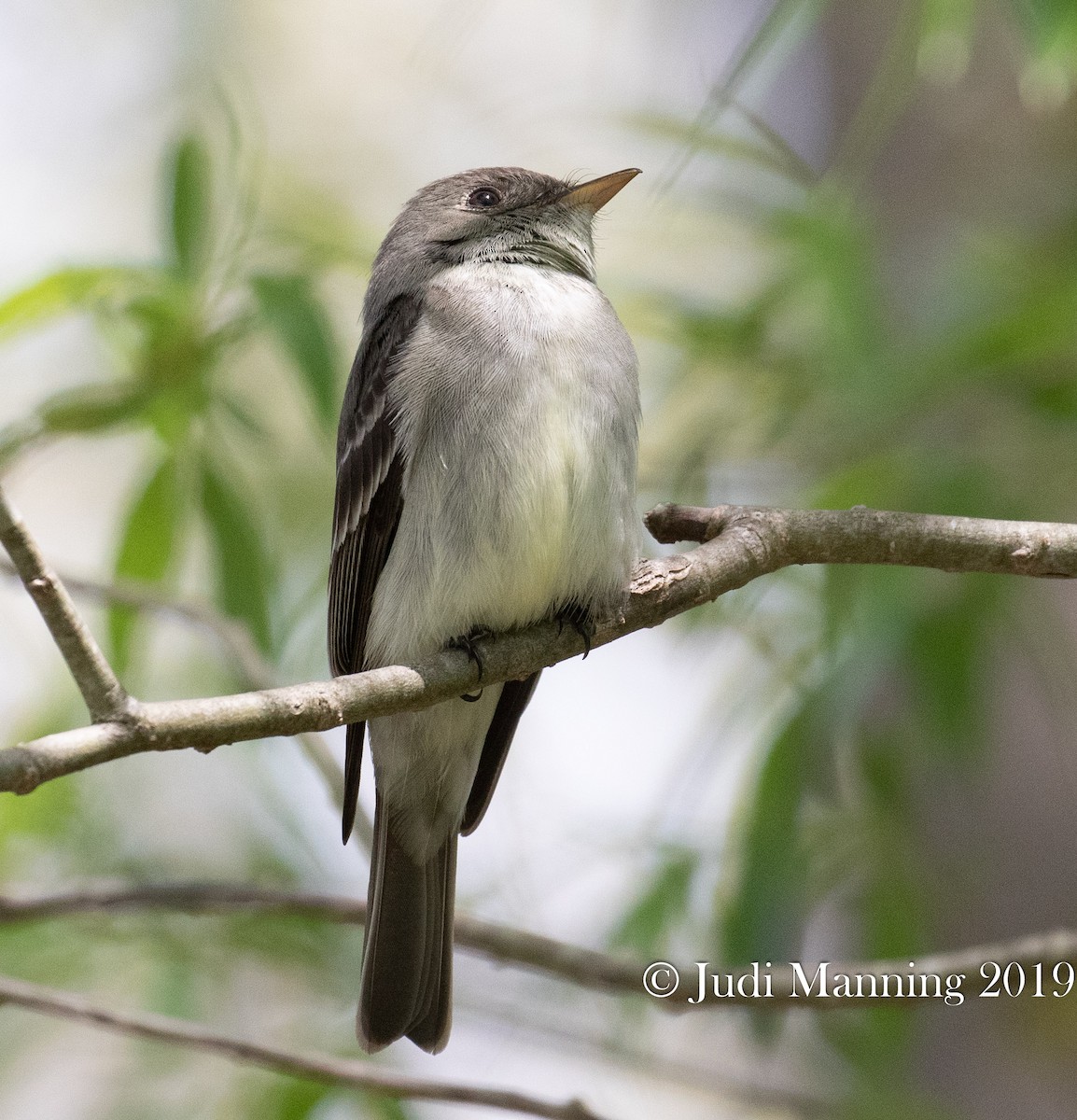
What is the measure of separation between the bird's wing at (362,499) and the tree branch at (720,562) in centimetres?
44

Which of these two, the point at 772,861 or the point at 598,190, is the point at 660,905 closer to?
the point at 772,861

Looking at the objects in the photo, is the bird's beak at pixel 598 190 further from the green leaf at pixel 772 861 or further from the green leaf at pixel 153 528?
the green leaf at pixel 772 861

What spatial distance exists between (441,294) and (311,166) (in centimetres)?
648

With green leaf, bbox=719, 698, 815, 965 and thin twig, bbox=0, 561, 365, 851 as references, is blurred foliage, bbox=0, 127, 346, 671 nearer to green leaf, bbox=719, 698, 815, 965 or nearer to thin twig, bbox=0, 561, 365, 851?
thin twig, bbox=0, 561, 365, 851

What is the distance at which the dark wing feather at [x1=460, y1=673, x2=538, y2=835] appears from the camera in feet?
11.1

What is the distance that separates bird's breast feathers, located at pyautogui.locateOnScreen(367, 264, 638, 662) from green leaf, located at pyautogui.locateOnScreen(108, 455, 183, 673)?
522 mm

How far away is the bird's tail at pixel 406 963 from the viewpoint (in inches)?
123

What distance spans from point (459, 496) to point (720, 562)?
2.23 ft

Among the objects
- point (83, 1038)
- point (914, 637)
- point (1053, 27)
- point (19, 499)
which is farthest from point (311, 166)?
point (1053, 27)

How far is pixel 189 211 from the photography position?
3102 mm

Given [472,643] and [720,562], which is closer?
[720,562]

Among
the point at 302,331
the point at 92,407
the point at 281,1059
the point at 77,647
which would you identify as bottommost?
the point at 281,1059

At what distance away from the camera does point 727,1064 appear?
6.30 m

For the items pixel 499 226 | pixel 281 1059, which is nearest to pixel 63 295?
pixel 499 226
